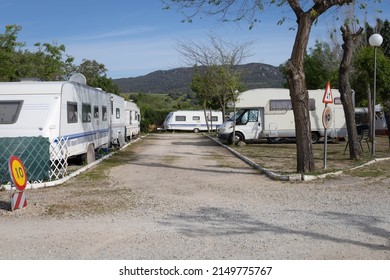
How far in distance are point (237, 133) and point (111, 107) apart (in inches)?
286

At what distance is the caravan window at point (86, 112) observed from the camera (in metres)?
13.8

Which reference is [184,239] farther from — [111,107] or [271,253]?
[111,107]

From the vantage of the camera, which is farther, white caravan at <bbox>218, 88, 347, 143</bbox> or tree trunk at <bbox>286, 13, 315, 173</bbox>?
white caravan at <bbox>218, 88, 347, 143</bbox>

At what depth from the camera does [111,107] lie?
19547 mm

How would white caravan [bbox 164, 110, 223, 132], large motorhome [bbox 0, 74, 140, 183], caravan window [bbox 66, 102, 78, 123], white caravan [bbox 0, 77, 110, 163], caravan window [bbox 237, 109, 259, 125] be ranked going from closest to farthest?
large motorhome [bbox 0, 74, 140, 183] → white caravan [bbox 0, 77, 110, 163] → caravan window [bbox 66, 102, 78, 123] → caravan window [bbox 237, 109, 259, 125] → white caravan [bbox 164, 110, 223, 132]

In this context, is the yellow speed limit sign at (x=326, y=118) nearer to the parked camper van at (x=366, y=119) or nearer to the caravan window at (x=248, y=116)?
the caravan window at (x=248, y=116)

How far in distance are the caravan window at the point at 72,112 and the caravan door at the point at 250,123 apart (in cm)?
1243

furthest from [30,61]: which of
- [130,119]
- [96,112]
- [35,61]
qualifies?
[96,112]

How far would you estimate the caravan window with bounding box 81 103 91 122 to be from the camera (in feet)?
45.3

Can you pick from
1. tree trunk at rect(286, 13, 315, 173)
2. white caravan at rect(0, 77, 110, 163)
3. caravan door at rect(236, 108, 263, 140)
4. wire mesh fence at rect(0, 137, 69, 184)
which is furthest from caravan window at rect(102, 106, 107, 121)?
caravan door at rect(236, 108, 263, 140)

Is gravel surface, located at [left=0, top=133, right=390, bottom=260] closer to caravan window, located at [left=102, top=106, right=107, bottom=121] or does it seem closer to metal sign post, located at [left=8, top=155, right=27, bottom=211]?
metal sign post, located at [left=8, top=155, right=27, bottom=211]

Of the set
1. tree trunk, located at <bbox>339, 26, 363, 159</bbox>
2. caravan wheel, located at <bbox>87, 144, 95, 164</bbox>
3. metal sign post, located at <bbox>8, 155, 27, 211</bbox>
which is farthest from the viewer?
tree trunk, located at <bbox>339, 26, 363, 159</bbox>

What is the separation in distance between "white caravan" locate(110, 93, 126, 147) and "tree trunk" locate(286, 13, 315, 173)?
32.7 ft

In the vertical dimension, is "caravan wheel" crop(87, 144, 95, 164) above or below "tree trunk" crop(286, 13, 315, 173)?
below
